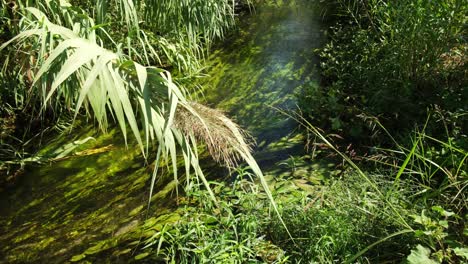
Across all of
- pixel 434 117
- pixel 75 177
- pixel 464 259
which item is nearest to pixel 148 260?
pixel 75 177

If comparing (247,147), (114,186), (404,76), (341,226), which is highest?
(247,147)

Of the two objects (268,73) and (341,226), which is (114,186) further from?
(268,73)

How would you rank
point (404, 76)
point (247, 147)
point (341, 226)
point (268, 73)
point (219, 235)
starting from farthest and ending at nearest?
point (268, 73), point (404, 76), point (219, 235), point (341, 226), point (247, 147)

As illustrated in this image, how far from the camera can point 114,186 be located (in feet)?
9.27

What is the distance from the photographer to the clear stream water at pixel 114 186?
92.7 inches

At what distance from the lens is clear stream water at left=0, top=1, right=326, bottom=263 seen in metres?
2.35

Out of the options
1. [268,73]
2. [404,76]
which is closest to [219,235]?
[404,76]

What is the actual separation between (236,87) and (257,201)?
2.04m

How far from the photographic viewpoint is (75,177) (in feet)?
9.66

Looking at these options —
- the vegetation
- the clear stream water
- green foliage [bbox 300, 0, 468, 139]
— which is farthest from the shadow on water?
green foliage [bbox 300, 0, 468, 139]

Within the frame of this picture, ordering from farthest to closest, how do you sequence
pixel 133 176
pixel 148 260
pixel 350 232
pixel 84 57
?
1. pixel 133 176
2. pixel 148 260
3. pixel 350 232
4. pixel 84 57

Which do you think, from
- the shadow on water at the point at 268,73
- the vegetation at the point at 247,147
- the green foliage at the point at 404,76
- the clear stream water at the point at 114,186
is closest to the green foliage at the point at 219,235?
the vegetation at the point at 247,147

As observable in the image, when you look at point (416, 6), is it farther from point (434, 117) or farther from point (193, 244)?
point (193, 244)

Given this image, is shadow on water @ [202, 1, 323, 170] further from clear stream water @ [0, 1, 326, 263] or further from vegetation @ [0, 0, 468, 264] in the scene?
vegetation @ [0, 0, 468, 264]
